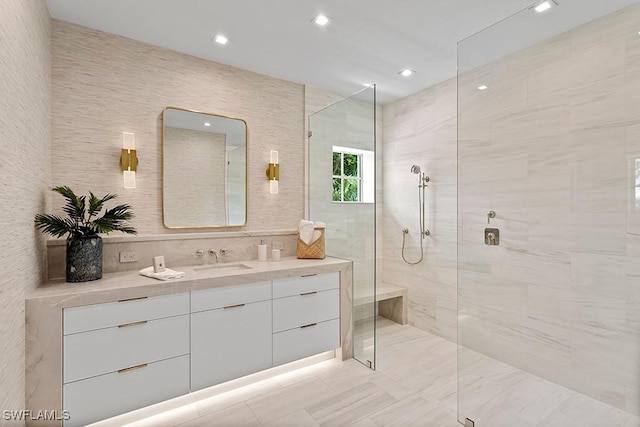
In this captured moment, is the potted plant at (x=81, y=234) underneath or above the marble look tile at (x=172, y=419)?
above

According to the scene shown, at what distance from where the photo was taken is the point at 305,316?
260cm

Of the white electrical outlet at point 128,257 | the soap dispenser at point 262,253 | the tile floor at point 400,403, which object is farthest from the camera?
the soap dispenser at point 262,253

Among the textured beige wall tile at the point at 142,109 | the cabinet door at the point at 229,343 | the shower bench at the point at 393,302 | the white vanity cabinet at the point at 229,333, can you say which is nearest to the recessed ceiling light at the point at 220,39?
the textured beige wall tile at the point at 142,109

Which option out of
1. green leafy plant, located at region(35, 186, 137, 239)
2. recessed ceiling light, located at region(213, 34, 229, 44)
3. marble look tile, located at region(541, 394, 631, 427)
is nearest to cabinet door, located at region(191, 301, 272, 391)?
green leafy plant, located at region(35, 186, 137, 239)

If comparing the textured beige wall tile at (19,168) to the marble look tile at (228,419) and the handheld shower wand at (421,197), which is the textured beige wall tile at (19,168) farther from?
the handheld shower wand at (421,197)

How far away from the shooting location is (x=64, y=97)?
2229 millimetres

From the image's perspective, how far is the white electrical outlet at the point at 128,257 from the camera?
2.38 meters

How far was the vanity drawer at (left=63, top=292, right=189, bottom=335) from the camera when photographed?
5.76ft

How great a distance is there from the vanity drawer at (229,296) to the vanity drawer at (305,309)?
0.47ft

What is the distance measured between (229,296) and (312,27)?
2.05m

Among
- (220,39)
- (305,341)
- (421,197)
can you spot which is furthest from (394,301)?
(220,39)

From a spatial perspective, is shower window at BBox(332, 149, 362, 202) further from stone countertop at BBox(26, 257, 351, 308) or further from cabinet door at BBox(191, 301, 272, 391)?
cabinet door at BBox(191, 301, 272, 391)

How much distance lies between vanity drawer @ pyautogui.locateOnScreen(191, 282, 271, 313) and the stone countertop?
0.13 feet

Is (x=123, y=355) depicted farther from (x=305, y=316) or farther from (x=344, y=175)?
(x=344, y=175)
